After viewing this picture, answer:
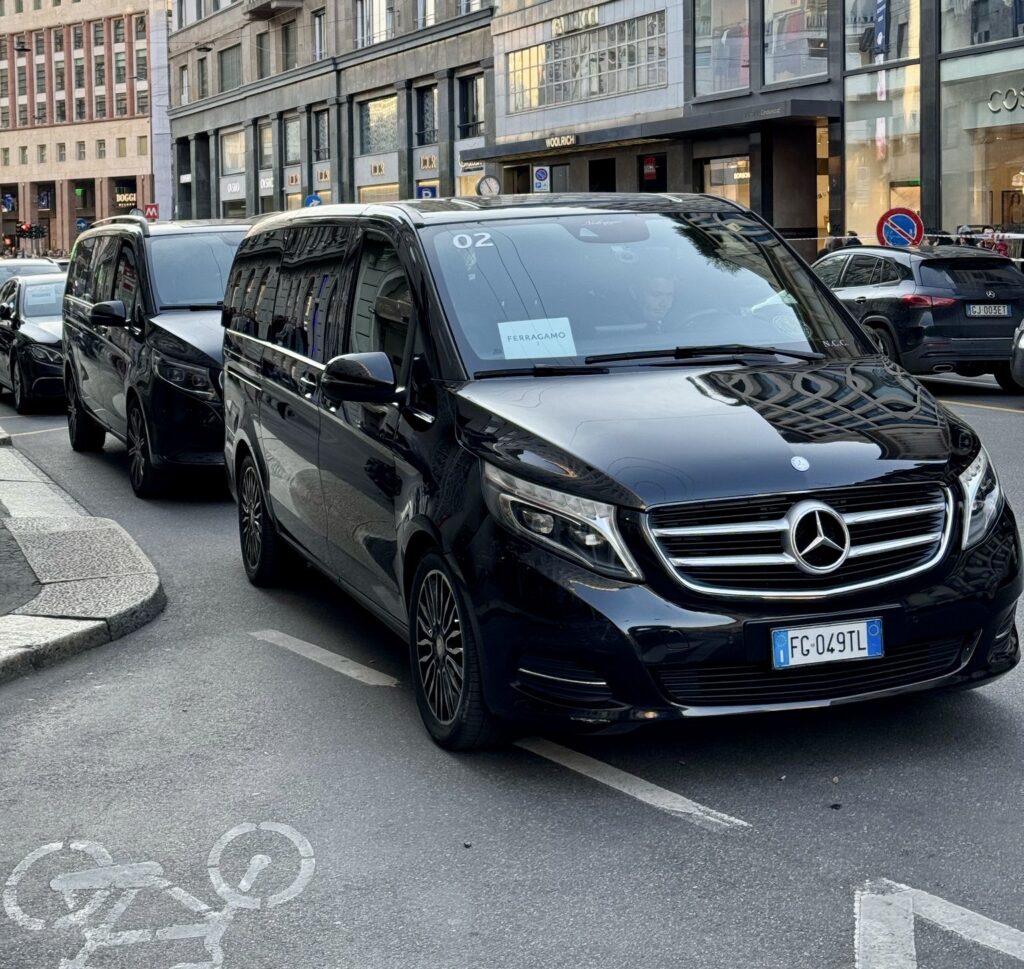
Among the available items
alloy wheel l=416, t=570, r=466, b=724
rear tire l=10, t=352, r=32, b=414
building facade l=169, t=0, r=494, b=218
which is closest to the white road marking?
alloy wheel l=416, t=570, r=466, b=724

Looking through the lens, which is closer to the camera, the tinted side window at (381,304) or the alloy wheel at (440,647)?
the alloy wheel at (440,647)

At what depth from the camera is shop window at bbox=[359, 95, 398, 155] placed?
6119cm

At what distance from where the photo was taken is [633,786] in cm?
503

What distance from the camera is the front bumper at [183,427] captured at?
37.4 ft

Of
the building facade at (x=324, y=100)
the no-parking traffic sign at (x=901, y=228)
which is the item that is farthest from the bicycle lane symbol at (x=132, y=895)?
the building facade at (x=324, y=100)

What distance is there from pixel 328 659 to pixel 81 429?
844 cm

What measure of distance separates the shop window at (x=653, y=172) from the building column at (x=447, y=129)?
35.3ft

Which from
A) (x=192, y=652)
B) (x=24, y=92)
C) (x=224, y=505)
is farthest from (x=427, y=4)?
(x=24, y=92)

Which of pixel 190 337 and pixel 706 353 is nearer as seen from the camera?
pixel 706 353

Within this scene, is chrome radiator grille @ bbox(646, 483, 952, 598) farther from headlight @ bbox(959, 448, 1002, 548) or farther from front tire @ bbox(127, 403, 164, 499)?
front tire @ bbox(127, 403, 164, 499)

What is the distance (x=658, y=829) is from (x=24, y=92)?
450 feet

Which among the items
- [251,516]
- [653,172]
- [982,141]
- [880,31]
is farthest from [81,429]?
[653,172]

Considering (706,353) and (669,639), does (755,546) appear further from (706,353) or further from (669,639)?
(706,353)

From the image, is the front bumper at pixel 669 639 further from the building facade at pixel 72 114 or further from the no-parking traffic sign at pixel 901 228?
the building facade at pixel 72 114
